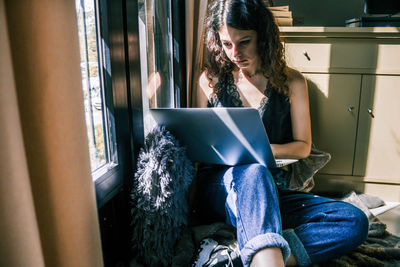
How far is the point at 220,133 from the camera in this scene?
804 mm

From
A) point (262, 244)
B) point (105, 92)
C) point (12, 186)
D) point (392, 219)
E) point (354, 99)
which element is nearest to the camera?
point (12, 186)

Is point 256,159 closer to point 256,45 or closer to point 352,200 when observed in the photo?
point 256,45

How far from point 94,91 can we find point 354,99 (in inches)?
48.4

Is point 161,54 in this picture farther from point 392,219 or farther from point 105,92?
point 392,219

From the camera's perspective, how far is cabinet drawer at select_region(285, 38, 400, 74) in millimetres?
1384

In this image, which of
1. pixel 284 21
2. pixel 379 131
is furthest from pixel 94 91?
pixel 379 131

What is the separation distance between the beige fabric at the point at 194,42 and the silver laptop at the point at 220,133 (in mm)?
501

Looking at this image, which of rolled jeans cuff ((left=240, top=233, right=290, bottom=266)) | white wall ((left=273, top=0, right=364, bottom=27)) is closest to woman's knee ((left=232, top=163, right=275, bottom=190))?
rolled jeans cuff ((left=240, top=233, right=290, bottom=266))

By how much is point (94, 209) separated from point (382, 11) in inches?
64.2

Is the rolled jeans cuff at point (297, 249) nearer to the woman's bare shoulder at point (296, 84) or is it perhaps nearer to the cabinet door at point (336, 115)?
the woman's bare shoulder at point (296, 84)

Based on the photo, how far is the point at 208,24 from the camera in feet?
3.82

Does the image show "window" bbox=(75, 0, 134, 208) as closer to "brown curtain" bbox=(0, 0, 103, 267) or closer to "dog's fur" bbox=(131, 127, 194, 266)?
"dog's fur" bbox=(131, 127, 194, 266)

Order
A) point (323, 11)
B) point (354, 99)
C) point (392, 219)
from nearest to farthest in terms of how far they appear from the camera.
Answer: point (392, 219) < point (354, 99) < point (323, 11)

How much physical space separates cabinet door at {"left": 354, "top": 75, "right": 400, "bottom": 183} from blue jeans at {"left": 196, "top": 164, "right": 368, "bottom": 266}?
680mm
